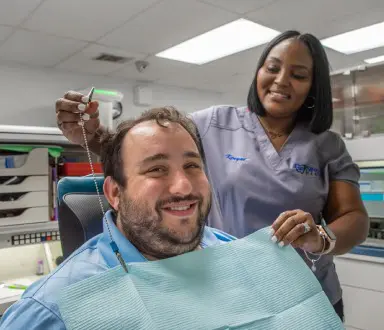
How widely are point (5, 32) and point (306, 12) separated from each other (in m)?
2.48

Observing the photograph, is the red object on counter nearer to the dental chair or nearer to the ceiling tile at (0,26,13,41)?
the dental chair

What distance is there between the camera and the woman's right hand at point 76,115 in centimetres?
98

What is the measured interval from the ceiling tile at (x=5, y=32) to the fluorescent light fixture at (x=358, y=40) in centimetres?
285

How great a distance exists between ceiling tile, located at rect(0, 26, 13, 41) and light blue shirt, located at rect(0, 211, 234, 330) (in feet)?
9.68

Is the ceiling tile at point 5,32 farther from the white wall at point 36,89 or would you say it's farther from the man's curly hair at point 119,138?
the man's curly hair at point 119,138

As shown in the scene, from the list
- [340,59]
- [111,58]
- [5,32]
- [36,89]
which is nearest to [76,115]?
[5,32]

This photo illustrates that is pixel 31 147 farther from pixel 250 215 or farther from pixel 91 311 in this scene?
pixel 91 311

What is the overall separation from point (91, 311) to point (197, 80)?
4.85 metres

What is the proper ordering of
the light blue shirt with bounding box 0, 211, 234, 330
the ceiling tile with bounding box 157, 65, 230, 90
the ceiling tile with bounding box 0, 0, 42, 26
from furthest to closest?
the ceiling tile with bounding box 157, 65, 230, 90, the ceiling tile with bounding box 0, 0, 42, 26, the light blue shirt with bounding box 0, 211, 234, 330

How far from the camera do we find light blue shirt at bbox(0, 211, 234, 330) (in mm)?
661

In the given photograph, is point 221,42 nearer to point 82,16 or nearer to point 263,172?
point 82,16

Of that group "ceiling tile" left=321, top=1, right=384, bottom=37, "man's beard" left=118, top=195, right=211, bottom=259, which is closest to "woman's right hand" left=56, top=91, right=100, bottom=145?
"man's beard" left=118, top=195, right=211, bottom=259

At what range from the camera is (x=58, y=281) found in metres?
0.74

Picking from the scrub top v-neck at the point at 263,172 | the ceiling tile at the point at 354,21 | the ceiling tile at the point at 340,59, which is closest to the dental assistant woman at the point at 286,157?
the scrub top v-neck at the point at 263,172
